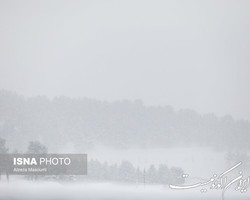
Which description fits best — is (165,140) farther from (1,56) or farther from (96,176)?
(1,56)

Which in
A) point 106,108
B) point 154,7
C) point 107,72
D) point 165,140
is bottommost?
point 165,140

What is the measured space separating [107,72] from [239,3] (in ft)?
4.20

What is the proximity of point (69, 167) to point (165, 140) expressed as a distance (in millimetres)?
845

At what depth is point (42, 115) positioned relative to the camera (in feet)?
13.4

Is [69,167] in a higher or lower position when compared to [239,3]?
lower

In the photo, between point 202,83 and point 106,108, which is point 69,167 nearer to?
point 106,108

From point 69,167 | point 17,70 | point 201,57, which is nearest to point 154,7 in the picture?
point 201,57

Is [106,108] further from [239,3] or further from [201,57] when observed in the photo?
[239,3]

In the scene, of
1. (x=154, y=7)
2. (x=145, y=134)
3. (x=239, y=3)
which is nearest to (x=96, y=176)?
(x=145, y=134)

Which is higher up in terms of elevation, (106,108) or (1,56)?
(1,56)

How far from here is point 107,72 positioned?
4.11 m

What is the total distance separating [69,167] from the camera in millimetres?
4074

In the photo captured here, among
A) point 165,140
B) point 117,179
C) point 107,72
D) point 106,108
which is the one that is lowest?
point 117,179

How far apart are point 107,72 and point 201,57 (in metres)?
0.81
